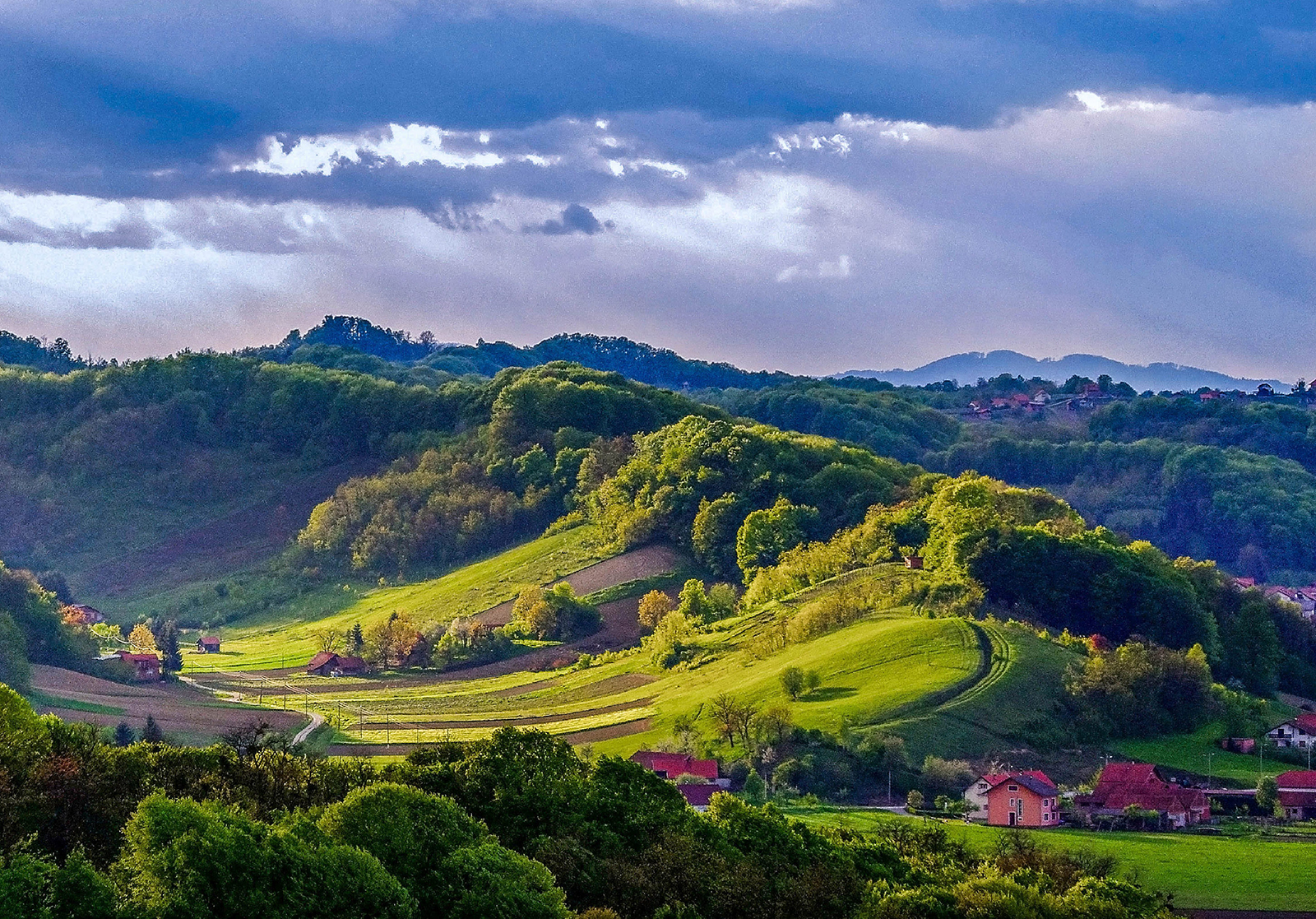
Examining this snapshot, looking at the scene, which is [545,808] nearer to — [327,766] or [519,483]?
[327,766]

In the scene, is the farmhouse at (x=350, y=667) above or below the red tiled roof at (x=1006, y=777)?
above

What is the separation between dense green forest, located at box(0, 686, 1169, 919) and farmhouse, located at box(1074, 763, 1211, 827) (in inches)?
1013

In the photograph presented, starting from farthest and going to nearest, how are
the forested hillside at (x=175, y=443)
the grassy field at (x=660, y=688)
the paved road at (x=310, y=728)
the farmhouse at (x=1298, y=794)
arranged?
the forested hillside at (x=175, y=443) → the paved road at (x=310, y=728) → the grassy field at (x=660, y=688) → the farmhouse at (x=1298, y=794)

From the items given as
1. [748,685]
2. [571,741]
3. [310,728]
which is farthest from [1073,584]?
[310,728]

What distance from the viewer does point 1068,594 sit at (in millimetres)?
100312

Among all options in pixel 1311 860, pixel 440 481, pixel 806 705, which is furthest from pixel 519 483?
pixel 1311 860

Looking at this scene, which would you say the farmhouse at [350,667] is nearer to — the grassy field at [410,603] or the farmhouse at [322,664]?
the farmhouse at [322,664]

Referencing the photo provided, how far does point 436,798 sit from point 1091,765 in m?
50.4

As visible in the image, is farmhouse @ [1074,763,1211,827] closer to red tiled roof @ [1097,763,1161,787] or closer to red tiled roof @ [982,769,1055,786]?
red tiled roof @ [1097,763,1161,787]

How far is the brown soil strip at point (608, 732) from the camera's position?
267 feet

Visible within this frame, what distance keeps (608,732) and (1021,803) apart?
71.7ft

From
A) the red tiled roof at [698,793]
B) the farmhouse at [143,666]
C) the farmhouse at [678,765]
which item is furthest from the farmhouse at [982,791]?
the farmhouse at [143,666]

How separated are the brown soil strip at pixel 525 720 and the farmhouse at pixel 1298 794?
29482 mm

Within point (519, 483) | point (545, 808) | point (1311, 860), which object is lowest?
point (1311, 860)
